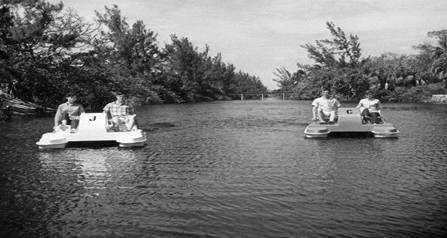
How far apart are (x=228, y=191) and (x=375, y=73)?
2950 inches

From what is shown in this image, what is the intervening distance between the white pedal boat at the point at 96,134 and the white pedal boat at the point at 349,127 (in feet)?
23.7

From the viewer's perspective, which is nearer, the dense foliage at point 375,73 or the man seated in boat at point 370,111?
the man seated in boat at point 370,111

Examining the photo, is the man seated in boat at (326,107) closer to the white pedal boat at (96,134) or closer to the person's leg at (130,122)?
the person's leg at (130,122)

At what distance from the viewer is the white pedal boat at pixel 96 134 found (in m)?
17.9

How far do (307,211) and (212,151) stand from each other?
8.58 metres

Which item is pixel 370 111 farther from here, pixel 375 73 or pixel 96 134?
pixel 375 73

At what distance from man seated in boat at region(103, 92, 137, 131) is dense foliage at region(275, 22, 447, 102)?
5965cm

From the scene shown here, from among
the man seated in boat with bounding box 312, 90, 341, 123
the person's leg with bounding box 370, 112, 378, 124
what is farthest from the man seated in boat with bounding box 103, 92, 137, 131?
the person's leg with bounding box 370, 112, 378, 124

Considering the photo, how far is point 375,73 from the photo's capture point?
80750mm

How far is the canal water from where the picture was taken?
26.7ft

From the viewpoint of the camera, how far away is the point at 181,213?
8953mm

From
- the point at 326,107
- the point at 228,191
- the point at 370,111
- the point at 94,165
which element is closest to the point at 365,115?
the point at 370,111

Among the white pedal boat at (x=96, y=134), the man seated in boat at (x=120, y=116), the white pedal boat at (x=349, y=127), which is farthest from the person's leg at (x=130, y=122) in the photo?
the white pedal boat at (x=349, y=127)

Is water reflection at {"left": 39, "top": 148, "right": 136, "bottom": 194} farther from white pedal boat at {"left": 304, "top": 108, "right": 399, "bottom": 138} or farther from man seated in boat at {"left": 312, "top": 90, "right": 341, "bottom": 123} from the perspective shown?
man seated in boat at {"left": 312, "top": 90, "right": 341, "bottom": 123}
